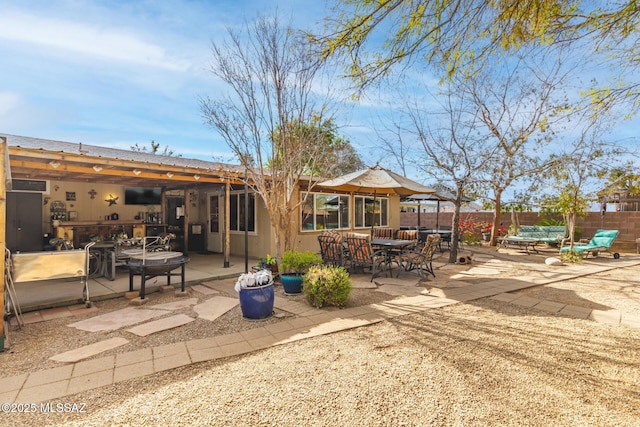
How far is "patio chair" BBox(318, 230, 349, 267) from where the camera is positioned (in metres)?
6.59

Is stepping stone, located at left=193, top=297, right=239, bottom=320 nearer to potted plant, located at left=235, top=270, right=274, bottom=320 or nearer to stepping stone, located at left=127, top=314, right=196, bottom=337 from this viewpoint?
stepping stone, located at left=127, top=314, right=196, bottom=337

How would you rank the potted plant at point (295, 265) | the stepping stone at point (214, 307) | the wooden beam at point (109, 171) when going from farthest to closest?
1. the potted plant at point (295, 265)
2. the wooden beam at point (109, 171)
3. the stepping stone at point (214, 307)

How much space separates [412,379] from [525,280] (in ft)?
17.2

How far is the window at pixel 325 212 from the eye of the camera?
365 inches

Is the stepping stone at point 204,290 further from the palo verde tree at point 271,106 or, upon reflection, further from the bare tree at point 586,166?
the bare tree at point 586,166

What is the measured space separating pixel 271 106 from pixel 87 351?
453 cm

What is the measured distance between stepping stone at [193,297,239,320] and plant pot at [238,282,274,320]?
453 millimetres

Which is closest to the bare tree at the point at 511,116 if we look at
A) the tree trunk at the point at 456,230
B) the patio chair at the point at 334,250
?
the tree trunk at the point at 456,230

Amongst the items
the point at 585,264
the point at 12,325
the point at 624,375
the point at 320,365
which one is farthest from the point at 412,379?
the point at 585,264

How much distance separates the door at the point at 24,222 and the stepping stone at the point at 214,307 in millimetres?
6111

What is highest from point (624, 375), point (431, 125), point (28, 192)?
point (431, 125)

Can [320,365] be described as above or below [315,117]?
below

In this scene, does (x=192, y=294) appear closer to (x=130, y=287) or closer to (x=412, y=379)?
(x=130, y=287)

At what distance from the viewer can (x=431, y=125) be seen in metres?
9.98
